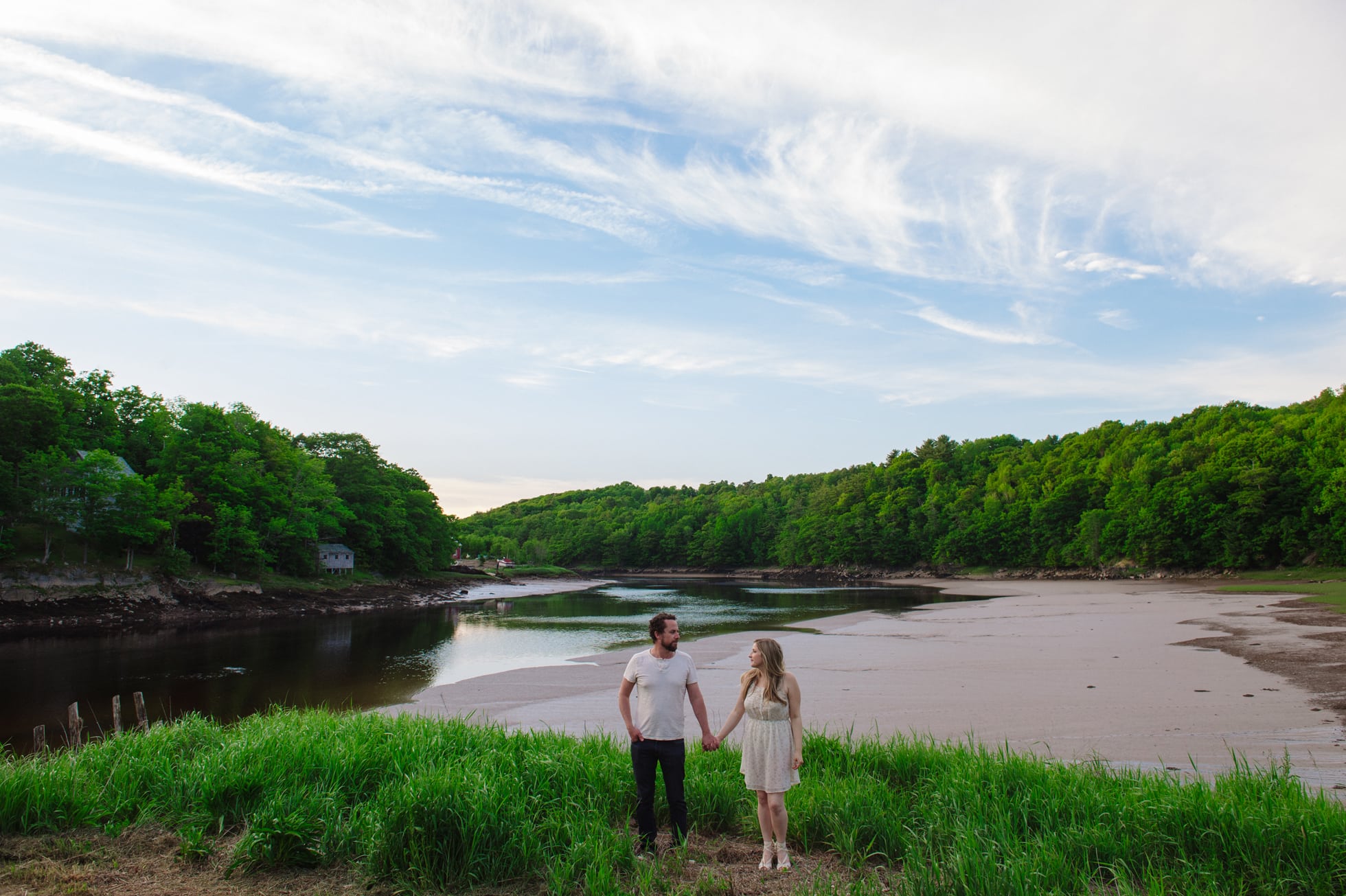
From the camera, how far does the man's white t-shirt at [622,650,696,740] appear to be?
6129 mm

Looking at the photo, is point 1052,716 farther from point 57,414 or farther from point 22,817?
point 57,414

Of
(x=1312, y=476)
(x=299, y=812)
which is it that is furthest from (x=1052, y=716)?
(x=1312, y=476)

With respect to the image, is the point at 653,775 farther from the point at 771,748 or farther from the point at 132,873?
the point at 132,873

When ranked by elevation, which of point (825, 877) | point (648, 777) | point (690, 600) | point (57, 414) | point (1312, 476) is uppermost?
point (57, 414)

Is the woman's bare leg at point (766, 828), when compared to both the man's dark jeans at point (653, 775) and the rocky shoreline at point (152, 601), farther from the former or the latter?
the rocky shoreline at point (152, 601)

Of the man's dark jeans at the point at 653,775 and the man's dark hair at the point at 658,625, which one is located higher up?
the man's dark hair at the point at 658,625

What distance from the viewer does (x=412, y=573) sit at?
82.3 metres

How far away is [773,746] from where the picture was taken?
580cm

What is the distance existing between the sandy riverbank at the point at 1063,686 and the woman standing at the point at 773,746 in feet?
16.8

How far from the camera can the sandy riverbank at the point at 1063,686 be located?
11.2m

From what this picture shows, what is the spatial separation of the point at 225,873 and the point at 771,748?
171 inches

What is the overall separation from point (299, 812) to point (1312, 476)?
250 ft

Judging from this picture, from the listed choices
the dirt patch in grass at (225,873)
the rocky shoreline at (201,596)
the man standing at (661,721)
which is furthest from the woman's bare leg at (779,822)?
the rocky shoreline at (201,596)

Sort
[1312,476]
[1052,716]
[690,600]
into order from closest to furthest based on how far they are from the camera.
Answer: [1052,716]
[1312,476]
[690,600]
